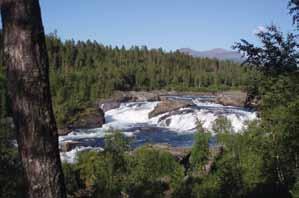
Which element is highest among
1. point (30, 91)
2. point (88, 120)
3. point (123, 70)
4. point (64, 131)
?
point (123, 70)

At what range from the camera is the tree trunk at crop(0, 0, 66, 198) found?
2637 millimetres

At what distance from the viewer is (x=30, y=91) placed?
8.68 ft

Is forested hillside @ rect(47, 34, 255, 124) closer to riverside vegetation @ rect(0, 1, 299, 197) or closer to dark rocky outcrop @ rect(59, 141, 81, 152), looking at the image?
riverside vegetation @ rect(0, 1, 299, 197)

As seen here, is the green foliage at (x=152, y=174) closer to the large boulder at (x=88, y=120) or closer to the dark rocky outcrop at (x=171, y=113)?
the dark rocky outcrop at (x=171, y=113)

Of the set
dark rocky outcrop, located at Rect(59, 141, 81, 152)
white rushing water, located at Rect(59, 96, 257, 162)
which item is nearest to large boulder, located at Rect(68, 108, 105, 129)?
white rushing water, located at Rect(59, 96, 257, 162)

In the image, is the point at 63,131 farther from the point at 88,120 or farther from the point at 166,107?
the point at 166,107

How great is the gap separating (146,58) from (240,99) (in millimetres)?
52978

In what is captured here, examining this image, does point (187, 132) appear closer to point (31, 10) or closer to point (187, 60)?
point (31, 10)

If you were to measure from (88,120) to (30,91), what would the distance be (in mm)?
34166

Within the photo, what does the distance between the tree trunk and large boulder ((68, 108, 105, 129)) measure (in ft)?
105

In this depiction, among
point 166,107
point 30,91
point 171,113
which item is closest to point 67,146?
point 171,113

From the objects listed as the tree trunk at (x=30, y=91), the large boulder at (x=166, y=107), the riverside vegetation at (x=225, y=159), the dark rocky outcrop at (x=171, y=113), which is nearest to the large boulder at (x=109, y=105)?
the riverside vegetation at (x=225, y=159)

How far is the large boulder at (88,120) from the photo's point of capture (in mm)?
35281

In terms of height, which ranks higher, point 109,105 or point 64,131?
point 109,105
